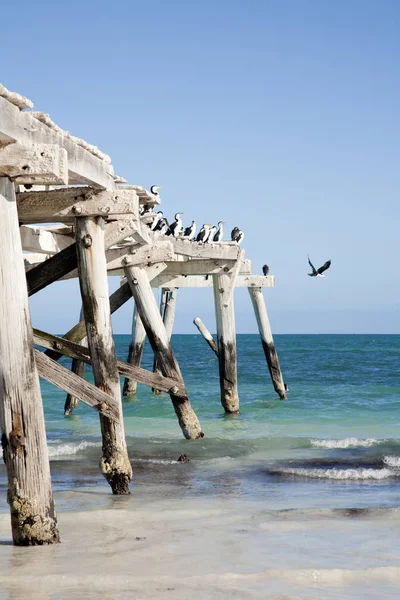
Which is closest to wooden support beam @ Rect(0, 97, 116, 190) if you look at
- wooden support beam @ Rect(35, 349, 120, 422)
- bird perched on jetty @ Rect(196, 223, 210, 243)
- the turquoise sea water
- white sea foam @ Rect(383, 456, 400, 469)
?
wooden support beam @ Rect(35, 349, 120, 422)

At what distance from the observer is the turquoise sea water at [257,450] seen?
368 inches

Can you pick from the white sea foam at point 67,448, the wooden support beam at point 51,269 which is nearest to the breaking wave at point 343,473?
the white sea foam at point 67,448

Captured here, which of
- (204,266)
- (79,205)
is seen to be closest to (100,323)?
(79,205)

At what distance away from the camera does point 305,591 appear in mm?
5484

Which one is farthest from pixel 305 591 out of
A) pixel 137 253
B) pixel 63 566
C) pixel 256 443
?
pixel 256 443

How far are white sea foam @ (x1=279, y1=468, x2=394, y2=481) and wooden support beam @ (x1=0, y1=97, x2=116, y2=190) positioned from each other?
175 inches

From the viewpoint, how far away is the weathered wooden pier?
5.97 m

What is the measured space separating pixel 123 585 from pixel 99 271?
336cm

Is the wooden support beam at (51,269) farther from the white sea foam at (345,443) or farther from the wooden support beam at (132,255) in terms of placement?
the white sea foam at (345,443)

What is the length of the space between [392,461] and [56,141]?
7075 millimetres

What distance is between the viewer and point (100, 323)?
27.1 ft

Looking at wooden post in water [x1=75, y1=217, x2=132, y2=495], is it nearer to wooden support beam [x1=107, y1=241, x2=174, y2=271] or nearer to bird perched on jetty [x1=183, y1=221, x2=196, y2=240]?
wooden support beam [x1=107, y1=241, x2=174, y2=271]

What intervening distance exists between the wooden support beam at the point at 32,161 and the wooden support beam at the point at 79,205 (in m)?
1.59

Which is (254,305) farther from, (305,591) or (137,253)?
(305,591)
